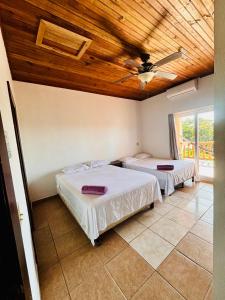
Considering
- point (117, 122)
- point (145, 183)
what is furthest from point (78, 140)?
point (145, 183)

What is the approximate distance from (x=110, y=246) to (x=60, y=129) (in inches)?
104

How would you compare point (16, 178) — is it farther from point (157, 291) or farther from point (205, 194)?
point (205, 194)

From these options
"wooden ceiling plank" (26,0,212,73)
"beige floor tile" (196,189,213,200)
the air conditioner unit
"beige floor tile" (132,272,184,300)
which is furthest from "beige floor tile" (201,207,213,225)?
"wooden ceiling plank" (26,0,212,73)

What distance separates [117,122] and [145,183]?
262cm

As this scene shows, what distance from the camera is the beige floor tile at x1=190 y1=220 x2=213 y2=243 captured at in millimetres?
1821

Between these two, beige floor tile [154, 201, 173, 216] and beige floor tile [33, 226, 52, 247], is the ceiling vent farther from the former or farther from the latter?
beige floor tile [154, 201, 173, 216]

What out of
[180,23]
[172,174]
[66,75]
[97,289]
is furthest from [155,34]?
[97,289]

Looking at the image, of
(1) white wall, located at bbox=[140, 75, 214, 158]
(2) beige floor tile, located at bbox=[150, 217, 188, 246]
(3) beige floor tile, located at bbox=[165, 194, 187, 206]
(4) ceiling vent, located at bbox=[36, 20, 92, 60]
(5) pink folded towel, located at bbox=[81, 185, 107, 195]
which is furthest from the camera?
(1) white wall, located at bbox=[140, 75, 214, 158]

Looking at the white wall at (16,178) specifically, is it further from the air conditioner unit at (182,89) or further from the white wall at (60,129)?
the air conditioner unit at (182,89)

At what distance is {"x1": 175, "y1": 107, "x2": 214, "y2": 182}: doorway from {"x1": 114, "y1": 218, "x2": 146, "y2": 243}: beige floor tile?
103 inches

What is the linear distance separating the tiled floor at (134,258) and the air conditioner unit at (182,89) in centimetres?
281

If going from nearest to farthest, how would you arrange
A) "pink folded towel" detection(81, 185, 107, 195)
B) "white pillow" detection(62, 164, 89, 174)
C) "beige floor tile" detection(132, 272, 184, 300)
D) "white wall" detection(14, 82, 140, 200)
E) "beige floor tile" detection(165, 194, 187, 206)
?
"beige floor tile" detection(132, 272, 184, 300) → "pink folded towel" detection(81, 185, 107, 195) → "beige floor tile" detection(165, 194, 187, 206) → "white wall" detection(14, 82, 140, 200) → "white pillow" detection(62, 164, 89, 174)

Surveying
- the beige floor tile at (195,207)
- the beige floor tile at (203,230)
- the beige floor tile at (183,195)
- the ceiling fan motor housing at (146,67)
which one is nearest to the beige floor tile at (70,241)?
the beige floor tile at (203,230)

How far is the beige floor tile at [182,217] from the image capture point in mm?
2109
